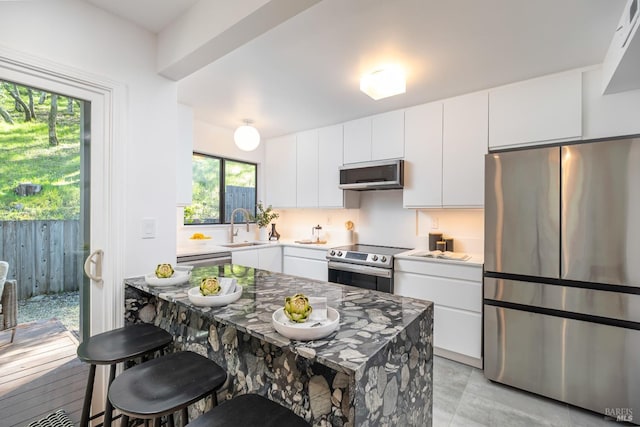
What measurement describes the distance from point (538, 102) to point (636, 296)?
1558 mm

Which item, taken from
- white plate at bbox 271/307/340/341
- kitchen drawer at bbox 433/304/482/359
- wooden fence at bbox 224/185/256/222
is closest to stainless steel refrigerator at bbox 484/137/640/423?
kitchen drawer at bbox 433/304/482/359

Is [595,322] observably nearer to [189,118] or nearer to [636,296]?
[636,296]

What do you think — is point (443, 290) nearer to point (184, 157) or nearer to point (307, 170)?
point (307, 170)

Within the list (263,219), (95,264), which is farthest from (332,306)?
(263,219)

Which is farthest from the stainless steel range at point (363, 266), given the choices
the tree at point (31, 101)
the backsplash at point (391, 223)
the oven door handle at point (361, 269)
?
the tree at point (31, 101)

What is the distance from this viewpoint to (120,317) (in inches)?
67.4

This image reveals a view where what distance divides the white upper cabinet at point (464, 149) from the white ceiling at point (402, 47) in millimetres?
149

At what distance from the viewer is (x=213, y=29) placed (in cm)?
149

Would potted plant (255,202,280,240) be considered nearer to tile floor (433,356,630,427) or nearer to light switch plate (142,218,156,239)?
light switch plate (142,218,156,239)

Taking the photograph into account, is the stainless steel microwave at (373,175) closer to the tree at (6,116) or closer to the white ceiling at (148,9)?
the white ceiling at (148,9)

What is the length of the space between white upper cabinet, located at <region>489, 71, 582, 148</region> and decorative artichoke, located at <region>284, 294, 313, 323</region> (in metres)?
2.43

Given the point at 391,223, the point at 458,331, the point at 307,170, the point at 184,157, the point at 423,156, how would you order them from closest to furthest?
the point at 458,331 < the point at 184,157 < the point at 423,156 < the point at 391,223 < the point at 307,170

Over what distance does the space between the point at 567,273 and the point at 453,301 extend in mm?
874

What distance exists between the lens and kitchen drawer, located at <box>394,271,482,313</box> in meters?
2.46
